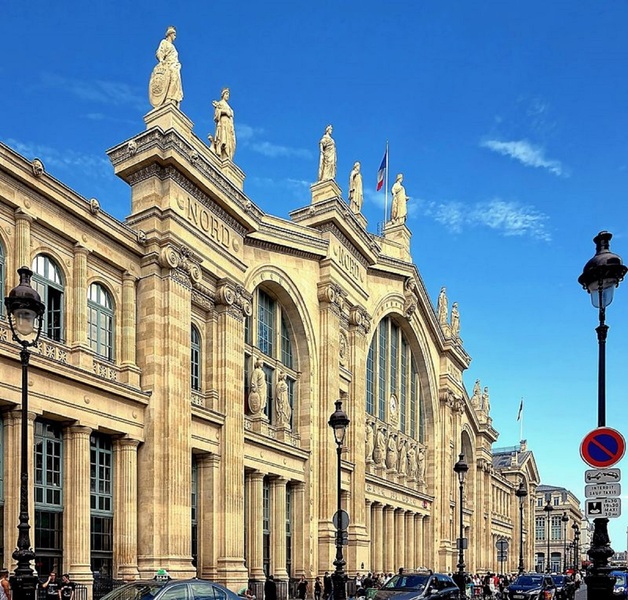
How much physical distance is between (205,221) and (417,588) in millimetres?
14829

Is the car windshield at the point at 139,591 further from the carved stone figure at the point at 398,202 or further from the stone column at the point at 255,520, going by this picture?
the carved stone figure at the point at 398,202

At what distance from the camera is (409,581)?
22.8 metres

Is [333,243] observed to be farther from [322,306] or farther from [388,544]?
[388,544]

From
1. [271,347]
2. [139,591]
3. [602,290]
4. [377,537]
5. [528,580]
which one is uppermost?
[271,347]

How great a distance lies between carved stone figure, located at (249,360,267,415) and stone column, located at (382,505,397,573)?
18563 millimetres

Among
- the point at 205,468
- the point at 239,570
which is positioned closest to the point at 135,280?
the point at 205,468

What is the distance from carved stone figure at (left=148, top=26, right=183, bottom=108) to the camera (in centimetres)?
2789

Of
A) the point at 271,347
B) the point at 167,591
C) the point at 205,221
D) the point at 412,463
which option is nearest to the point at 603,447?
the point at 167,591

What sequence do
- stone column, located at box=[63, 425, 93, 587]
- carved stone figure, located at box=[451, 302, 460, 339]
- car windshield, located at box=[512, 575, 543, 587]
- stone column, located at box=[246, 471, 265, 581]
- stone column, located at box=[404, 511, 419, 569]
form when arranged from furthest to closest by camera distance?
carved stone figure, located at box=[451, 302, 460, 339], stone column, located at box=[404, 511, 419, 569], car windshield, located at box=[512, 575, 543, 587], stone column, located at box=[246, 471, 265, 581], stone column, located at box=[63, 425, 93, 587]

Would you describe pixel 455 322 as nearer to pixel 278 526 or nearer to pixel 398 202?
pixel 398 202

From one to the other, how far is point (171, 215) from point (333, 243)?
1385 cm

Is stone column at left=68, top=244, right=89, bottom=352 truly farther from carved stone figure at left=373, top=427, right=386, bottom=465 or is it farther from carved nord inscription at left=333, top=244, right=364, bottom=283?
carved stone figure at left=373, top=427, right=386, bottom=465

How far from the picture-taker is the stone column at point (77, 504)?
72.9 ft

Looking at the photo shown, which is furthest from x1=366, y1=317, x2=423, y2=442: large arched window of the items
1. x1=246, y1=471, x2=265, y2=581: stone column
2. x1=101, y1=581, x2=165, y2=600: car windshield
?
x1=101, y1=581, x2=165, y2=600: car windshield
